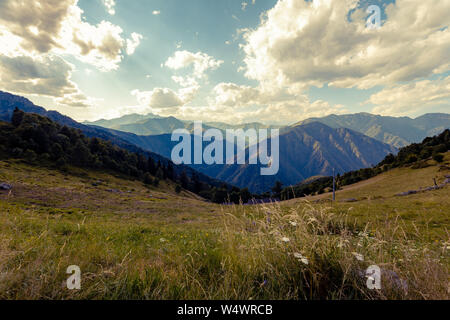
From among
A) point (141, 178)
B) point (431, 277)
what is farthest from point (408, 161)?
point (141, 178)

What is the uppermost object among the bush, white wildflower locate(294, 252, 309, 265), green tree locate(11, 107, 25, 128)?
green tree locate(11, 107, 25, 128)

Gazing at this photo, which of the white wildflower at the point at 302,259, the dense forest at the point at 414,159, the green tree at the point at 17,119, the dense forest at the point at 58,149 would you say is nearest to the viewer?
the white wildflower at the point at 302,259

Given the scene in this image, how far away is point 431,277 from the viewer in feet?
9.44

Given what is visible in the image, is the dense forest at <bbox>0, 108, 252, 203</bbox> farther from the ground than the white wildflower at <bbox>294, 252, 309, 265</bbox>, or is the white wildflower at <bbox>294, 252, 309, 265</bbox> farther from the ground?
the dense forest at <bbox>0, 108, 252, 203</bbox>

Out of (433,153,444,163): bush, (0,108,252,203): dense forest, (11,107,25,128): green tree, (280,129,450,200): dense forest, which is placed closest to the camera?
(433,153,444,163): bush

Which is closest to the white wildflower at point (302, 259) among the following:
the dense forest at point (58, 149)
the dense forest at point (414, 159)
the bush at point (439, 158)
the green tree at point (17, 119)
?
the dense forest at point (414, 159)

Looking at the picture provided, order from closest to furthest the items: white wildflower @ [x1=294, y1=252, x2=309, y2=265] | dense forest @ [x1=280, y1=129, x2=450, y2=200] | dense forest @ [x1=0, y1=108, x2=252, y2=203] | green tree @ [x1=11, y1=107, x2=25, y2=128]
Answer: white wildflower @ [x1=294, y1=252, x2=309, y2=265] < dense forest @ [x1=280, y1=129, x2=450, y2=200] < dense forest @ [x1=0, y1=108, x2=252, y2=203] < green tree @ [x1=11, y1=107, x2=25, y2=128]

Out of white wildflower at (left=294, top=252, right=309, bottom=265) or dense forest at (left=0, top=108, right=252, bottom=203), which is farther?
dense forest at (left=0, top=108, right=252, bottom=203)

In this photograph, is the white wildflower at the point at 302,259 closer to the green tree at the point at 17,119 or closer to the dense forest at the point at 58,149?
the dense forest at the point at 58,149

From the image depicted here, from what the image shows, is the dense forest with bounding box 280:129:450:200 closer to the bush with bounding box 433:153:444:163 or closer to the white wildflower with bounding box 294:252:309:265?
the bush with bounding box 433:153:444:163

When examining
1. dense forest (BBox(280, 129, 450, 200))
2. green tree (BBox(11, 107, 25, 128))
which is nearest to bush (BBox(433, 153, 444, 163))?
dense forest (BBox(280, 129, 450, 200))

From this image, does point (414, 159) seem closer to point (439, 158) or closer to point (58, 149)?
point (439, 158)
